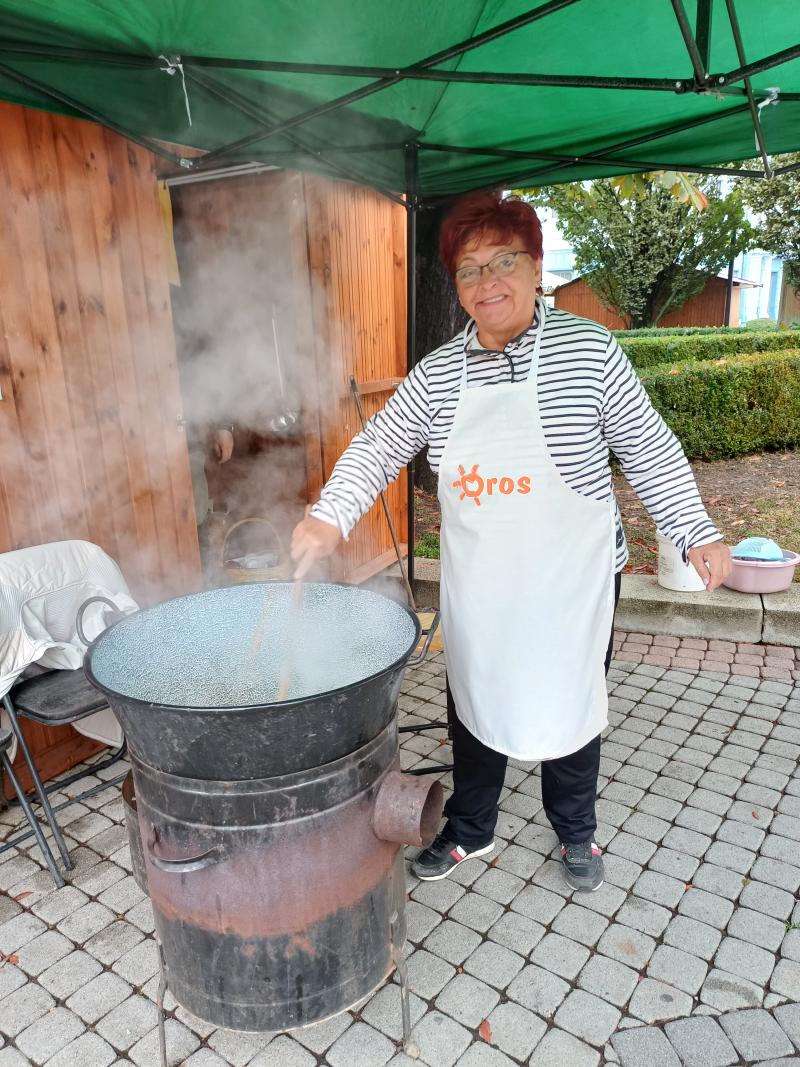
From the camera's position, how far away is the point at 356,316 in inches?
195

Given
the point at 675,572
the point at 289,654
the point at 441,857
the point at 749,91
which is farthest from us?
the point at 675,572

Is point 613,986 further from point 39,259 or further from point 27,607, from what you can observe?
point 39,259

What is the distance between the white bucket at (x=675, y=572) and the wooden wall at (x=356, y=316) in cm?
176

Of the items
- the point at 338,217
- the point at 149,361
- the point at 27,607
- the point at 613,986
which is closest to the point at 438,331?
the point at 338,217

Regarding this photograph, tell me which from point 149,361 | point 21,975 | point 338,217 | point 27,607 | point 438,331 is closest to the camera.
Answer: point 21,975

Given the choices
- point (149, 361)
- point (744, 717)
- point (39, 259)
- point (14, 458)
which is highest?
point (39, 259)

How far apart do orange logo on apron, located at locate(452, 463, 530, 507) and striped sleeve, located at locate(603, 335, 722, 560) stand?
34 cm

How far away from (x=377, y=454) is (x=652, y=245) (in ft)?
89.5

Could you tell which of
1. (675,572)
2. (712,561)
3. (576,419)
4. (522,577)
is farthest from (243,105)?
(675,572)

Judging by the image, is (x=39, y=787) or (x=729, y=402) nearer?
(x=39, y=787)

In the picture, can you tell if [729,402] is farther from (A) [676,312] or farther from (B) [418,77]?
(A) [676,312]

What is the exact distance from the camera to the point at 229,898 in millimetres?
1729

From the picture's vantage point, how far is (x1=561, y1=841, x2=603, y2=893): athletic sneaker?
8.61 ft

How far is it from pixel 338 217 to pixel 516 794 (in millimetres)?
3595
